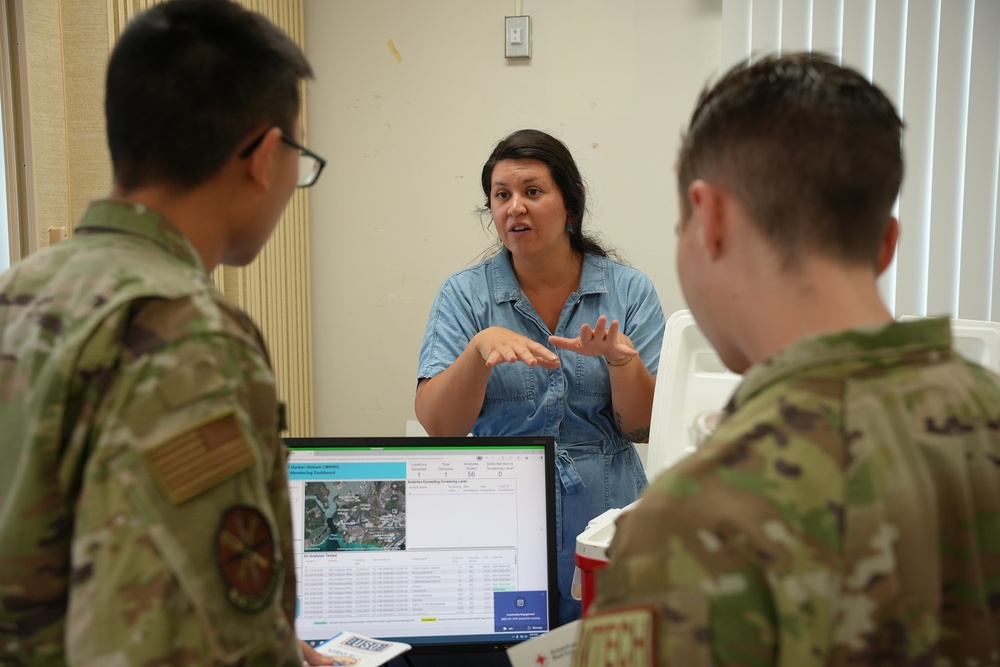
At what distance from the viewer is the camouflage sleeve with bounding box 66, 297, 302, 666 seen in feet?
2.26

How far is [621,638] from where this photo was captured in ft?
2.11

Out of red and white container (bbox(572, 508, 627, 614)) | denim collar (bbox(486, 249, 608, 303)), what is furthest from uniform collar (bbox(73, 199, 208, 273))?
denim collar (bbox(486, 249, 608, 303))

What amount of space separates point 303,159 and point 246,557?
50 cm

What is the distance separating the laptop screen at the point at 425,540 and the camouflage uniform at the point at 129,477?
0.62 meters

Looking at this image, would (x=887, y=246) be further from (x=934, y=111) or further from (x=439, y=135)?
(x=439, y=135)

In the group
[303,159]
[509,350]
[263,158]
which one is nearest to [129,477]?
[263,158]

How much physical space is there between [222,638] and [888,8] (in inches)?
118

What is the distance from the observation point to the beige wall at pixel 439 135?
3127 mm

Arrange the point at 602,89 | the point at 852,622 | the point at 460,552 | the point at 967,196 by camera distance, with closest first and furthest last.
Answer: the point at 852,622, the point at 460,552, the point at 967,196, the point at 602,89

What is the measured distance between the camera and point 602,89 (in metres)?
3.14

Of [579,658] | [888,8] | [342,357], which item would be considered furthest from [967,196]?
[579,658]

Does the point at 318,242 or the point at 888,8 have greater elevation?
the point at 888,8

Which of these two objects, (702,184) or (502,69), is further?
(502,69)

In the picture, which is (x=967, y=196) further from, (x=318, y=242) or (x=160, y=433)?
(x=160, y=433)
